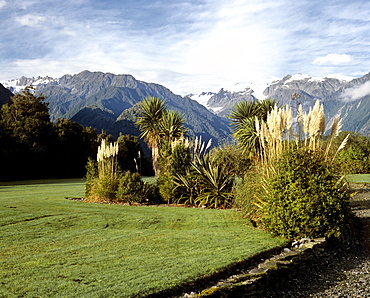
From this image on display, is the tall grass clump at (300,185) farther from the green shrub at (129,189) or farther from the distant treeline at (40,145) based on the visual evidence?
the distant treeline at (40,145)

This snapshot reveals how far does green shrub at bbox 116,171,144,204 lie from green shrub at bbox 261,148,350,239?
663cm

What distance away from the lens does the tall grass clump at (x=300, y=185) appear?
7180 millimetres

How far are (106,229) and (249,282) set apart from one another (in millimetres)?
4371

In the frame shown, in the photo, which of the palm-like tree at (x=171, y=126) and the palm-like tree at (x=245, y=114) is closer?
the palm-like tree at (x=245, y=114)

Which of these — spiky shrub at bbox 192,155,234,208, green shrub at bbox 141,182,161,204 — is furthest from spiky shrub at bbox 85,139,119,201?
spiky shrub at bbox 192,155,234,208

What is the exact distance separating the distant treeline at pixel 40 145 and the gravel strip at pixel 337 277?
31.8 metres

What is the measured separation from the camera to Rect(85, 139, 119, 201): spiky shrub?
13.7 metres

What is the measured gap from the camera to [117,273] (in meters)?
4.96

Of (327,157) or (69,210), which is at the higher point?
(327,157)

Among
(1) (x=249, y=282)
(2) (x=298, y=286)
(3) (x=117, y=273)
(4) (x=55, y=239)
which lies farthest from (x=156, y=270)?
(4) (x=55, y=239)

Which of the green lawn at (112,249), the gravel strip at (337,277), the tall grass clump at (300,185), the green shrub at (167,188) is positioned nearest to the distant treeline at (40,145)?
the green shrub at (167,188)

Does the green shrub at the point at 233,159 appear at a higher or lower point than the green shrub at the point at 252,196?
higher

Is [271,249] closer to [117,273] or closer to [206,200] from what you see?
[117,273]

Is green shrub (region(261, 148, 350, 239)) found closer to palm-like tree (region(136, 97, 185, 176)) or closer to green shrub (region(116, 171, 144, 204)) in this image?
green shrub (region(116, 171, 144, 204))
